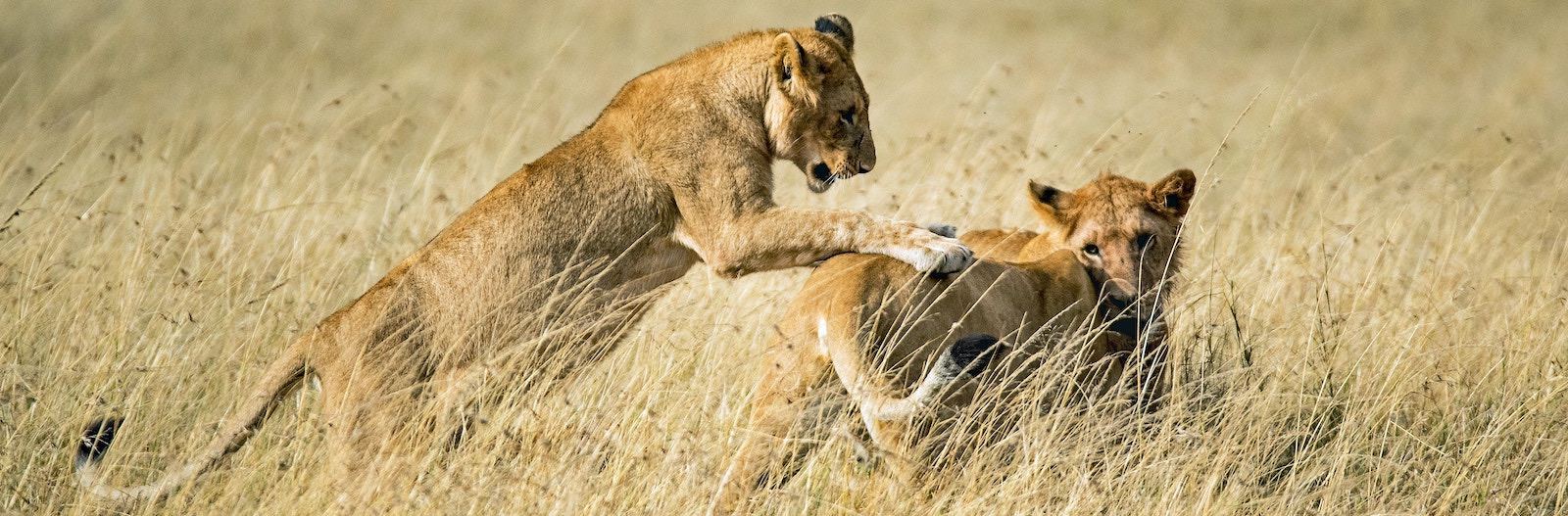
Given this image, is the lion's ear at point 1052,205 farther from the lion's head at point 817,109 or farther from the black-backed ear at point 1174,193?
the lion's head at point 817,109

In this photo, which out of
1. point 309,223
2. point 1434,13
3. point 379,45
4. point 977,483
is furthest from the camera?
point 1434,13

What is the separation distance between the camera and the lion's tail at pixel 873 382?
12.3ft

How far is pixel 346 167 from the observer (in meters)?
11.2

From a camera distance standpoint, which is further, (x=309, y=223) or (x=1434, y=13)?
(x=1434, y=13)

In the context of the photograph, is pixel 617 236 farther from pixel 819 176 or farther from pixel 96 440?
pixel 96 440

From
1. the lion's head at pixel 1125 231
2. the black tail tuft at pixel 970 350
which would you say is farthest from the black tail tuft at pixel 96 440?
the lion's head at pixel 1125 231

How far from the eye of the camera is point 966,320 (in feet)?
14.2

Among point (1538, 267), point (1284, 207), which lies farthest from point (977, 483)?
point (1284, 207)

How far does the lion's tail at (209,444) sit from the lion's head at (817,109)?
1.86 m

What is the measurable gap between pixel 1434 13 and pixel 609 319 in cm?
1985

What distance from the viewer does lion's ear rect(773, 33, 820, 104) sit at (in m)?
5.29

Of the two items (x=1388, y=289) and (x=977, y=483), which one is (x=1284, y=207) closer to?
(x=1388, y=289)

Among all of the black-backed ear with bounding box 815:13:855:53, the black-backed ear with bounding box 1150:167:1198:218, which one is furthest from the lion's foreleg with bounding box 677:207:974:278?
the black-backed ear with bounding box 815:13:855:53

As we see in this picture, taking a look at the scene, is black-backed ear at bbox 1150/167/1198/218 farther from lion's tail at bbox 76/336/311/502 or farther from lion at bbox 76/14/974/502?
lion's tail at bbox 76/336/311/502
